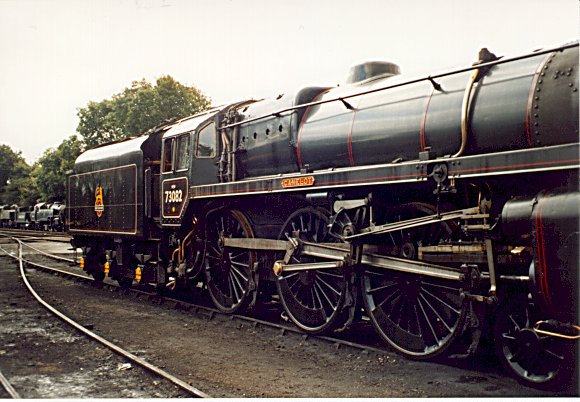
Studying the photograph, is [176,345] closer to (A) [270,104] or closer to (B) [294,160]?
(B) [294,160]

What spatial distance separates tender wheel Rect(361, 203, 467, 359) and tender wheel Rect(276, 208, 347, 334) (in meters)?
0.59

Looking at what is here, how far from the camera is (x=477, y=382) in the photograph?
5.61m

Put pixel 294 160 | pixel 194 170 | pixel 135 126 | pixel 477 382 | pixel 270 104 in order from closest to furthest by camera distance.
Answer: pixel 477 382, pixel 294 160, pixel 270 104, pixel 194 170, pixel 135 126

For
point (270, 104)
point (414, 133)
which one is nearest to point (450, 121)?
point (414, 133)

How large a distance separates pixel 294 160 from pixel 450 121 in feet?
9.03

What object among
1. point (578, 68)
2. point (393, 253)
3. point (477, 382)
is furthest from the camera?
point (393, 253)

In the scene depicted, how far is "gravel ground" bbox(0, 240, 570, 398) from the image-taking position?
5633 millimetres

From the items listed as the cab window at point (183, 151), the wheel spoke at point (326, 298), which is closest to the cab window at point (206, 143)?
the cab window at point (183, 151)

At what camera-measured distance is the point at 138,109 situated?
3503 centimetres

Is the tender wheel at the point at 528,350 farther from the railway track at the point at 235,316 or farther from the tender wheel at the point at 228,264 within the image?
the tender wheel at the point at 228,264

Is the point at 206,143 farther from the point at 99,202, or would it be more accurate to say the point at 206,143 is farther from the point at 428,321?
the point at 428,321

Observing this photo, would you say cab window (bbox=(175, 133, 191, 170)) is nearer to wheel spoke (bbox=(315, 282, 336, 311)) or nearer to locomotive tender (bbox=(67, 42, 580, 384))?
locomotive tender (bbox=(67, 42, 580, 384))

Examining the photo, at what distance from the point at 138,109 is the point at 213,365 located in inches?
1197

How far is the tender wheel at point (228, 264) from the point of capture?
365 inches
